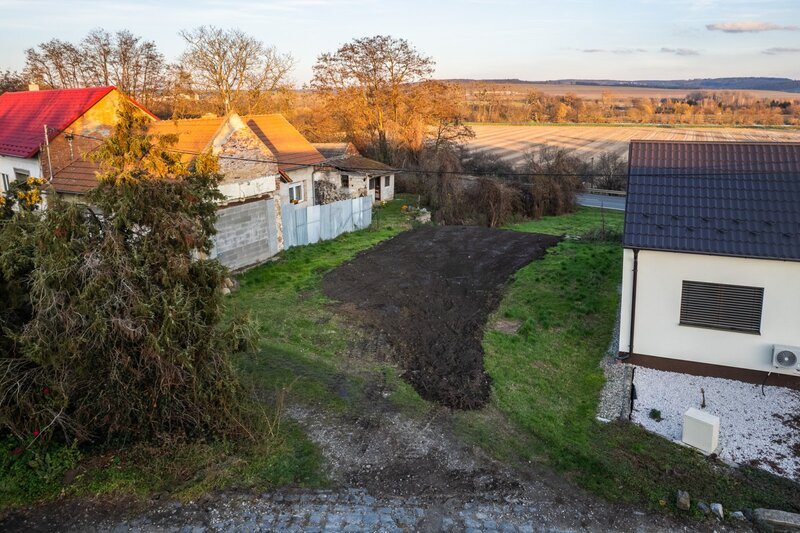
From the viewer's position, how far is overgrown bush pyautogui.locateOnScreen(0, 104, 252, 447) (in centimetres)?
802

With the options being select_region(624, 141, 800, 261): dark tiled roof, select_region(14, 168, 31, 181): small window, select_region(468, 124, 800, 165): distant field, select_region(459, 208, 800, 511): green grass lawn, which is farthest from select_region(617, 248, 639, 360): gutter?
select_region(468, 124, 800, 165): distant field

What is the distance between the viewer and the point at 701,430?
906cm

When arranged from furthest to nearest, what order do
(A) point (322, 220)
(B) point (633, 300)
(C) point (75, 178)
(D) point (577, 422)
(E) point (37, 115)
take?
(A) point (322, 220)
(E) point (37, 115)
(C) point (75, 178)
(B) point (633, 300)
(D) point (577, 422)

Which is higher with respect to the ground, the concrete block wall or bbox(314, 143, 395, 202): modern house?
bbox(314, 143, 395, 202): modern house

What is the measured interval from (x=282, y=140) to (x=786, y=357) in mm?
22418

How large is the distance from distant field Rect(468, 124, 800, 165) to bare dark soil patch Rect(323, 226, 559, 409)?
964 inches

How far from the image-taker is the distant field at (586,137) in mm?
55375

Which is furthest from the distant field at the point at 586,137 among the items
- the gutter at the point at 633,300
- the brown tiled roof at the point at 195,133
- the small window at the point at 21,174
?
the gutter at the point at 633,300

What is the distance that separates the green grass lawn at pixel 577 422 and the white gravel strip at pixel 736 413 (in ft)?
1.66

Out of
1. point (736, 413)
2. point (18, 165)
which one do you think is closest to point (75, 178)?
point (18, 165)

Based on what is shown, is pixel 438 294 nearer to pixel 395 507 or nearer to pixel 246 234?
pixel 246 234

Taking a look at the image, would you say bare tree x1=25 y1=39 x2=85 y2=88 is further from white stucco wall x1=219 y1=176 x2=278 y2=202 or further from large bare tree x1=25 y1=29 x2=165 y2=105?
white stucco wall x1=219 y1=176 x2=278 y2=202

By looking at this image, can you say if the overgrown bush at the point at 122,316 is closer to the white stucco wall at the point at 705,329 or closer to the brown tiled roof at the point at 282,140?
the white stucco wall at the point at 705,329

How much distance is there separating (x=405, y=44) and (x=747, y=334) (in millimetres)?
34087
